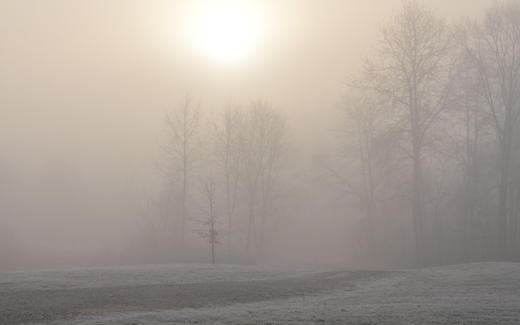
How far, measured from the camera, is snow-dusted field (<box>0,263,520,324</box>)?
14656 mm

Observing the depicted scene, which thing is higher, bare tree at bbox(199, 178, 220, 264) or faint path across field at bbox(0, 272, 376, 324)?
bare tree at bbox(199, 178, 220, 264)

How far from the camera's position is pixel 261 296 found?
21703 mm

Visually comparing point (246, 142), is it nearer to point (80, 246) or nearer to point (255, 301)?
point (80, 246)

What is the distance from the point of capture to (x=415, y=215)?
1614 inches

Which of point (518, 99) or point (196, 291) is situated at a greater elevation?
point (518, 99)

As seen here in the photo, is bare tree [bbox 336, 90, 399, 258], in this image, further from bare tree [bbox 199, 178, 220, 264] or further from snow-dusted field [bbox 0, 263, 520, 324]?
snow-dusted field [bbox 0, 263, 520, 324]

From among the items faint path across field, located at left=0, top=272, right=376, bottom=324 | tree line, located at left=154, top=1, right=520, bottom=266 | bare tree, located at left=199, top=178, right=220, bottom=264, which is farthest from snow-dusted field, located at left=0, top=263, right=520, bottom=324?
tree line, located at left=154, top=1, right=520, bottom=266

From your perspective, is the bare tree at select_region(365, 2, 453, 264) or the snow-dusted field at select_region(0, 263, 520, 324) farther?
the bare tree at select_region(365, 2, 453, 264)

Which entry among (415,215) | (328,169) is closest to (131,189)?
(328,169)

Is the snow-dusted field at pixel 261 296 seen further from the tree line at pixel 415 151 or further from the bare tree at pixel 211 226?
the tree line at pixel 415 151

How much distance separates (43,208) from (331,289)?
77.9m

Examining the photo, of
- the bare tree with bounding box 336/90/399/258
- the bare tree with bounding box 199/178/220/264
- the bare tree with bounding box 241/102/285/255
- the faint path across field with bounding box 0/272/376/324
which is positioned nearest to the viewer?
the faint path across field with bounding box 0/272/376/324

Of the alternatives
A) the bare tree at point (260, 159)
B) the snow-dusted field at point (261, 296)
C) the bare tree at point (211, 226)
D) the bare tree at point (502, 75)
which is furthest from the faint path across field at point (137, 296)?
the bare tree at point (260, 159)

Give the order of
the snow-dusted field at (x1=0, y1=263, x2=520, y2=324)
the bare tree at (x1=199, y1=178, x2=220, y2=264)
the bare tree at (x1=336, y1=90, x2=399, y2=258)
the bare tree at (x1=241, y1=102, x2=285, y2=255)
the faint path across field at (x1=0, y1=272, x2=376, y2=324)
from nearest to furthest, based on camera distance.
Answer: the snow-dusted field at (x1=0, y1=263, x2=520, y2=324) < the faint path across field at (x1=0, y1=272, x2=376, y2=324) < the bare tree at (x1=199, y1=178, x2=220, y2=264) < the bare tree at (x1=336, y1=90, x2=399, y2=258) < the bare tree at (x1=241, y1=102, x2=285, y2=255)
